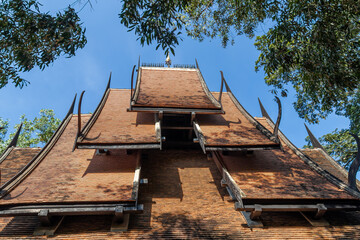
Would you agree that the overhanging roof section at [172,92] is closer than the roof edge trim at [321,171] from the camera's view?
No

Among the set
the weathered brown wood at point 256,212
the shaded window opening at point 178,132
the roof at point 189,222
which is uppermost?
the shaded window opening at point 178,132

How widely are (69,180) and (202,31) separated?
1084 cm

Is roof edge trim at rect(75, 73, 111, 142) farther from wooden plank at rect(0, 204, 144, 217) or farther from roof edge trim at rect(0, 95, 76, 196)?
wooden plank at rect(0, 204, 144, 217)

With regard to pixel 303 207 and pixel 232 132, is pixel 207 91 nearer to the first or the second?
pixel 232 132

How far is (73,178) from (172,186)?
3444 mm

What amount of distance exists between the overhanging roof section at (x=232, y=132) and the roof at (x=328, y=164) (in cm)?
422

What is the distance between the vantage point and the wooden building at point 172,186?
6.05 m

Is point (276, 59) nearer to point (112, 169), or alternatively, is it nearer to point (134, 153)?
point (134, 153)

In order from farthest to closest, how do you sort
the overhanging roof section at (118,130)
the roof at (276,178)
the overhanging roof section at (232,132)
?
the overhanging roof section at (232,132) → the overhanging roof section at (118,130) → the roof at (276,178)

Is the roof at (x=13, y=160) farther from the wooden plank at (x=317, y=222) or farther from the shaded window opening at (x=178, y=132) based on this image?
the wooden plank at (x=317, y=222)

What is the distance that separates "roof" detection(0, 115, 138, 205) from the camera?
622 centimetres

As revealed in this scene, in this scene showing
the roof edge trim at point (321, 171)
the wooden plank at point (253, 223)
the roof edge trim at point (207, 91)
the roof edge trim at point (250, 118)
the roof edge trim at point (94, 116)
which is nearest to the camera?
the wooden plank at point (253, 223)

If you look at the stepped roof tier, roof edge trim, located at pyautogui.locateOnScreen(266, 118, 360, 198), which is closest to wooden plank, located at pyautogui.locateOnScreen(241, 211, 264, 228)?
Result: roof edge trim, located at pyautogui.locateOnScreen(266, 118, 360, 198)

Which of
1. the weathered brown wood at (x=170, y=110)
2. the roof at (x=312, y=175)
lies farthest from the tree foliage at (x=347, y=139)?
the weathered brown wood at (x=170, y=110)
